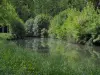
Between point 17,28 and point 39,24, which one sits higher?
point 17,28

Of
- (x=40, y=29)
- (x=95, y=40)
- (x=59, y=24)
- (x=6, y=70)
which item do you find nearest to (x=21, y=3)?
(x=6, y=70)

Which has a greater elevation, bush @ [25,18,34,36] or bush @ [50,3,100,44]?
bush @ [50,3,100,44]

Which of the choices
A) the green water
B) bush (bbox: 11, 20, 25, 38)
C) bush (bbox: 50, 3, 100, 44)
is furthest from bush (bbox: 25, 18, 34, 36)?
the green water

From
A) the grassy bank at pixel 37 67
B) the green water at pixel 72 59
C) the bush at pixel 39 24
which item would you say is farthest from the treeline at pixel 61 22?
the grassy bank at pixel 37 67

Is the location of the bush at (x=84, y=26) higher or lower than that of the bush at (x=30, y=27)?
higher

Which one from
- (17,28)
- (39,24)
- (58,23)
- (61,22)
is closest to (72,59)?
(17,28)

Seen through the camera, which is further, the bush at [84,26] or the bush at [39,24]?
the bush at [39,24]

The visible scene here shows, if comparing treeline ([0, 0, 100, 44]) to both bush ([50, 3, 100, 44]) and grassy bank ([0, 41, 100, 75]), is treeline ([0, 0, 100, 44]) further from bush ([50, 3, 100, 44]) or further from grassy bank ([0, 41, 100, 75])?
grassy bank ([0, 41, 100, 75])

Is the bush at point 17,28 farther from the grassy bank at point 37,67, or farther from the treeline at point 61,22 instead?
the grassy bank at point 37,67

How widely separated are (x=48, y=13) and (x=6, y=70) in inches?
2654

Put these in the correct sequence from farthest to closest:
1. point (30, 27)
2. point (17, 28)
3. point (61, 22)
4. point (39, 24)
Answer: point (30, 27), point (39, 24), point (61, 22), point (17, 28)

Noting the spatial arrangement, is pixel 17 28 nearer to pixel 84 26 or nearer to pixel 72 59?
pixel 84 26

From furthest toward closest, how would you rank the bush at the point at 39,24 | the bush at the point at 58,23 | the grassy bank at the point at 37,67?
1. the bush at the point at 39,24
2. the bush at the point at 58,23
3. the grassy bank at the point at 37,67

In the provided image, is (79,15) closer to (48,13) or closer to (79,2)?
(79,2)
